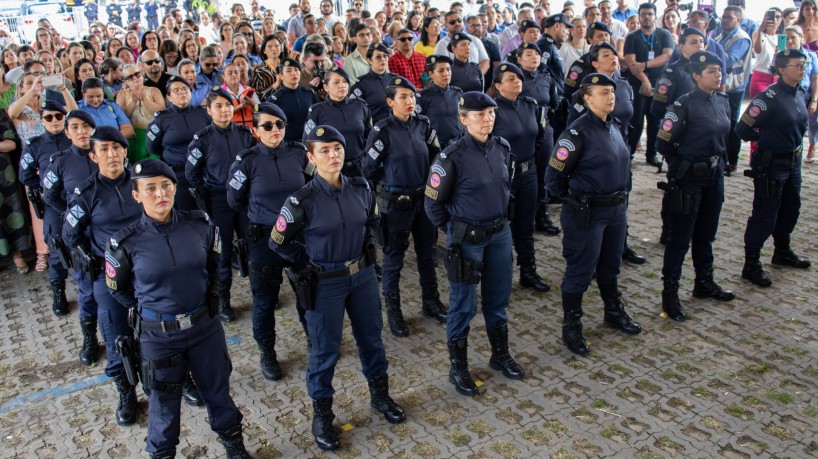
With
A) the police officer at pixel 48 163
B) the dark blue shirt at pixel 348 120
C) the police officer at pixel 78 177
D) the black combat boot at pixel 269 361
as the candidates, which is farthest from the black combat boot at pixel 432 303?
the police officer at pixel 48 163

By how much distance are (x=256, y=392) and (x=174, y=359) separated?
1.30m

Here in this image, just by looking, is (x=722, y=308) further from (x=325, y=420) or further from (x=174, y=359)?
(x=174, y=359)

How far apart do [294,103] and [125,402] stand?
3.82 metres

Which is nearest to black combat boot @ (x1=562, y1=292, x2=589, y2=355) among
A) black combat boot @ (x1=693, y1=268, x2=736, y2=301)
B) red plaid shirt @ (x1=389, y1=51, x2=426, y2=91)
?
black combat boot @ (x1=693, y1=268, x2=736, y2=301)

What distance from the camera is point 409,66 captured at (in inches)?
352

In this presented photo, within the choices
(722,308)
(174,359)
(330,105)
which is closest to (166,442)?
(174,359)

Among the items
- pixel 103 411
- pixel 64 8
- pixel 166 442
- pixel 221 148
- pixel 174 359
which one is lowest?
pixel 103 411

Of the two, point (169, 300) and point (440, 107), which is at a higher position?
point (440, 107)

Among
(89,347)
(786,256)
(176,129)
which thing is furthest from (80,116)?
(786,256)

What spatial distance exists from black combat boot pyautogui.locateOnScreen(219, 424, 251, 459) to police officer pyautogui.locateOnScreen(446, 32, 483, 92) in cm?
532

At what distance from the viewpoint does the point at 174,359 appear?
13.0ft

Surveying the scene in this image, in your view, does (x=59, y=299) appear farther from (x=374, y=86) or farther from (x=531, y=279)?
(x=531, y=279)

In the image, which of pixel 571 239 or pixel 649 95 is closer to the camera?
pixel 571 239

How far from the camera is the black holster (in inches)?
158
